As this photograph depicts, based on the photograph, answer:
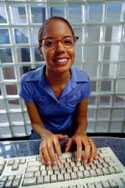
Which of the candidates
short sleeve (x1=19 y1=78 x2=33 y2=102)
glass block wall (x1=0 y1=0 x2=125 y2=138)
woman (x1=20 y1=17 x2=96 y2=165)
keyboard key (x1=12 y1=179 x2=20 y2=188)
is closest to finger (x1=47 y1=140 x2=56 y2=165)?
woman (x1=20 y1=17 x2=96 y2=165)

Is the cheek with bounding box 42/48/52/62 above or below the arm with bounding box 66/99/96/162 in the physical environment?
above

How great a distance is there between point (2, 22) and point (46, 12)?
249mm

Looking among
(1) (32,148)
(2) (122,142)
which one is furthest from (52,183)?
(2) (122,142)

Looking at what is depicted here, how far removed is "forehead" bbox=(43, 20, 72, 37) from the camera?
0.62 m

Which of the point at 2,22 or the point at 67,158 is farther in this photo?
the point at 2,22

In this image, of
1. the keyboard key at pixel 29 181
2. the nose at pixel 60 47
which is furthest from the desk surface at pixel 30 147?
the nose at pixel 60 47

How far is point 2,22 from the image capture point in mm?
1022

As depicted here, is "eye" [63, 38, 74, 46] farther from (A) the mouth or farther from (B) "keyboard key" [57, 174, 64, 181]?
(B) "keyboard key" [57, 174, 64, 181]

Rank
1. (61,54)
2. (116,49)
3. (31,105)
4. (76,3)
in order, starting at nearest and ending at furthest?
(61,54) → (31,105) → (76,3) → (116,49)

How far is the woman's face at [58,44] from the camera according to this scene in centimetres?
62

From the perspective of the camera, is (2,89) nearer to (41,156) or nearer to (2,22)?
(2,22)

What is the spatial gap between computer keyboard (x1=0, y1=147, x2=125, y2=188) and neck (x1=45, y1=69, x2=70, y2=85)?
0.31 m

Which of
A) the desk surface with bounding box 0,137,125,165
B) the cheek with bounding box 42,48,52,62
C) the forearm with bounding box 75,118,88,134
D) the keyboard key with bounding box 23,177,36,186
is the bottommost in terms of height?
the desk surface with bounding box 0,137,125,165

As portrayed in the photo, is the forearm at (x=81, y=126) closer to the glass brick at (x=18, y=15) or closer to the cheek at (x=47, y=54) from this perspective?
the cheek at (x=47, y=54)
